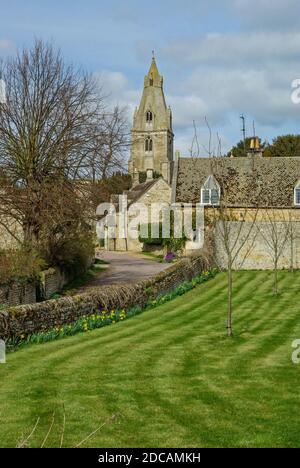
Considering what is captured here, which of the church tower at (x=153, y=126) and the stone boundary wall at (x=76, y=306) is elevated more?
the church tower at (x=153, y=126)

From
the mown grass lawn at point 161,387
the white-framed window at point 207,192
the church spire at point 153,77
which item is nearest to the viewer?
the mown grass lawn at point 161,387

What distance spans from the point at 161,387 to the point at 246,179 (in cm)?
3530

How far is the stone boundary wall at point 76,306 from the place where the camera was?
15214mm

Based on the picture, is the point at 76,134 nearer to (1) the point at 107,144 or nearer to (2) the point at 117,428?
(1) the point at 107,144

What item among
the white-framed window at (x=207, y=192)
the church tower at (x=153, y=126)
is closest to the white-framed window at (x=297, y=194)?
the white-framed window at (x=207, y=192)

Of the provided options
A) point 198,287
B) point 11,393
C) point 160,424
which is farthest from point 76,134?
point 160,424

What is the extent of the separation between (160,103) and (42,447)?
107 metres

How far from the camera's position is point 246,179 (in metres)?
44.5

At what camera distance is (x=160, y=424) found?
8469 mm

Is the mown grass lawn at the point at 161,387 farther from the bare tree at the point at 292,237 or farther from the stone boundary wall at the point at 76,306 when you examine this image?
the bare tree at the point at 292,237

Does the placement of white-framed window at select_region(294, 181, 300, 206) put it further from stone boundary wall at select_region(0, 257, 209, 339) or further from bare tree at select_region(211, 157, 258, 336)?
stone boundary wall at select_region(0, 257, 209, 339)

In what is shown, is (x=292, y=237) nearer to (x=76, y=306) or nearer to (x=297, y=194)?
(x=297, y=194)

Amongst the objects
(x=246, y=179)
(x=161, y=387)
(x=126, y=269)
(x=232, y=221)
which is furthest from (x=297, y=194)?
(x=161, y=387)

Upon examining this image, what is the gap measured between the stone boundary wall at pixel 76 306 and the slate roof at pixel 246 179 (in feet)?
57.1
